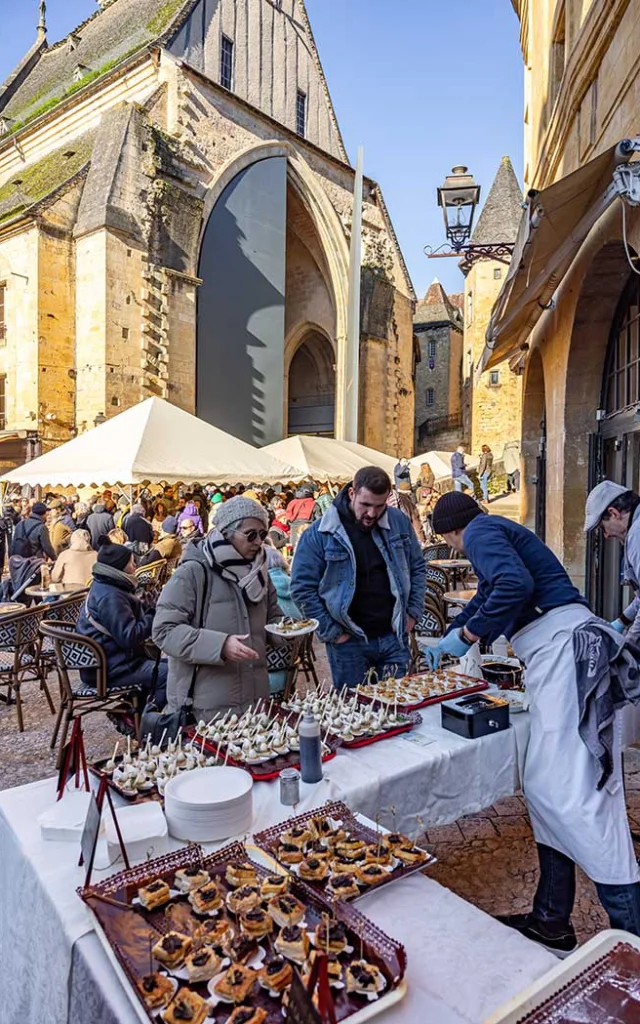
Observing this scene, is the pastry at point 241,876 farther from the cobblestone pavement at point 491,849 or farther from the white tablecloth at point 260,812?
the cobblestone pavement at point 491,849

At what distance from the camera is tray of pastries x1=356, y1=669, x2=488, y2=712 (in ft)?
8.95

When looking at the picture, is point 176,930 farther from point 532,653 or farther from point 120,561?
point 120,561

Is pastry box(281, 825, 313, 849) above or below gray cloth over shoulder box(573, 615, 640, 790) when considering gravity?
below

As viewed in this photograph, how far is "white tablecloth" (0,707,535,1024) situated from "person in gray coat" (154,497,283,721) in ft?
2.66

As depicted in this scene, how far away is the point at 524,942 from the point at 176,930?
777 millimetres

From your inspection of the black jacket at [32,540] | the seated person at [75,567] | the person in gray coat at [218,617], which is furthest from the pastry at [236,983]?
the black jacket at [32,540]

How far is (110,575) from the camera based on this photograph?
154 inches

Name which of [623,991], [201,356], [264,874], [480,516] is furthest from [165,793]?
[201,356]

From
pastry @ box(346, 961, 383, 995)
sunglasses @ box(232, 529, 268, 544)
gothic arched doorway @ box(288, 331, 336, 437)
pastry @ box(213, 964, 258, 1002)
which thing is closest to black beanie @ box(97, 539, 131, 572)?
sunglasses @ box(232, 529, 268, 544)

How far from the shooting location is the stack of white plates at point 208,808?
1780mm

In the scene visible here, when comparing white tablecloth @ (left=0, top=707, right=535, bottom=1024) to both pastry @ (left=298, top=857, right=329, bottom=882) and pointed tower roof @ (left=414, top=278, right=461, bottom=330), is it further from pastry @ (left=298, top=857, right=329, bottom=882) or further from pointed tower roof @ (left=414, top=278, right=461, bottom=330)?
pointed tower roof @ (left=414, top=278, right=461, bottom=330)

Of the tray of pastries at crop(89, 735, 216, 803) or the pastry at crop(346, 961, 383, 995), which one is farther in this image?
the tray of pastries at crop(89, 735, 216, 803)

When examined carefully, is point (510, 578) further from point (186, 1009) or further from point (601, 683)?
point (186, 1009)

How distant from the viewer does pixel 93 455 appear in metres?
7.52
